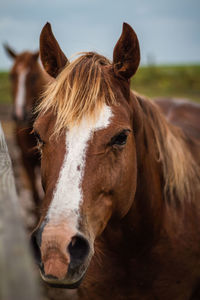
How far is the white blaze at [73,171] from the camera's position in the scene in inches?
57.4

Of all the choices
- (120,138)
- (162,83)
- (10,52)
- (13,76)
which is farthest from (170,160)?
(162,83)

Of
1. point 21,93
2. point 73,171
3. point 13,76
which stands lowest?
point 21,93

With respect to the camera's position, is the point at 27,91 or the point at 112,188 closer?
the point at 112,188

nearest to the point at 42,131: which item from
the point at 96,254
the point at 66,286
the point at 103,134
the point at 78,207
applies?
the point at 103,134

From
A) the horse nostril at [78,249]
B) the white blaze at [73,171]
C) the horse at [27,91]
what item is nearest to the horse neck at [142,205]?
the white blaze at [73,171]

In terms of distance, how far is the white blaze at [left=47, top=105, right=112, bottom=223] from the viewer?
146 centimetres

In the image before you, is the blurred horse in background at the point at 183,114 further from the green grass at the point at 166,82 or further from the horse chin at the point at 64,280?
the green grass at the point at 166,82

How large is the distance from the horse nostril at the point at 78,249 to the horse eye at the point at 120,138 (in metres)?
0.54

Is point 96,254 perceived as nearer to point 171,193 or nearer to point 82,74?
point 171,193

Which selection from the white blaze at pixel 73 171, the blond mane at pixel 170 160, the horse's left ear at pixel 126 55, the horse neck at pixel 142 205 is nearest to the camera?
the white blaze at pixel 73 171

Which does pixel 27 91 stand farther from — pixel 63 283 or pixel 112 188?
pixel 63 283

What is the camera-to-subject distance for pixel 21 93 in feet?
19.4

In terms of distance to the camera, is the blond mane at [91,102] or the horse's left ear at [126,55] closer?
the blond mane at [91,102]

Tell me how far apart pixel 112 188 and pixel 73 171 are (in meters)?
0.28
